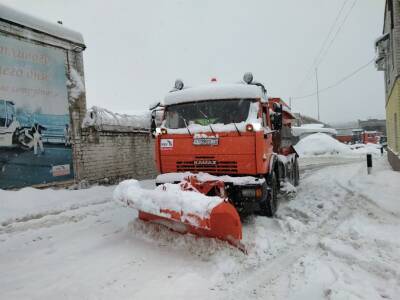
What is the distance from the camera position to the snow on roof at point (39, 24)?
31.5ft

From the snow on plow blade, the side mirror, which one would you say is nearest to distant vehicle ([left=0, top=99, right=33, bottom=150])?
the snow on plow blade

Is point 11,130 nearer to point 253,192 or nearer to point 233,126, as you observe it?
point 233,126

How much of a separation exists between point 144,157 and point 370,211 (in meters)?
9.76

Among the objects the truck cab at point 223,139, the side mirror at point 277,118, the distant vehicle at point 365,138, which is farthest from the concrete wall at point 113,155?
the distant vehicle at point 365,138

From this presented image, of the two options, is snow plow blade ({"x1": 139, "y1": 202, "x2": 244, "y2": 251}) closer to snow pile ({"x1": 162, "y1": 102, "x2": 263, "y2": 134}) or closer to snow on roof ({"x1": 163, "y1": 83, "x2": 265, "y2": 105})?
snow pile ({"x1": 162, "y1": 102, "x2": 263, "y2": 134})

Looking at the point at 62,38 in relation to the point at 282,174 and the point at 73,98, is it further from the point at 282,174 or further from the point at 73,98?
the point at 282,174

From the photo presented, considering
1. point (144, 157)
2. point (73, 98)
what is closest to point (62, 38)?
point (73, 98)

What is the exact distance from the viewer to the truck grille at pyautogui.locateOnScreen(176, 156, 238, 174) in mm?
6734

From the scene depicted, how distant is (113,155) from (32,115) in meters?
3.74

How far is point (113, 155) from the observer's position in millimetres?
13453

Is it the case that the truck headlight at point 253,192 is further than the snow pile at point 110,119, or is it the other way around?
the snow pile at point 110,119

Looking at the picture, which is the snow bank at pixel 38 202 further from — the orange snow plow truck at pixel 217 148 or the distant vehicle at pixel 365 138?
the distant vehicle at pixel 365 138

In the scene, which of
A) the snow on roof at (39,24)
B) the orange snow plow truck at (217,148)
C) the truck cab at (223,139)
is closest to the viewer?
the orange snow plow truck at (217,148)

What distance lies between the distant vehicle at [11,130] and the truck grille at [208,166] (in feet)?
16.4
